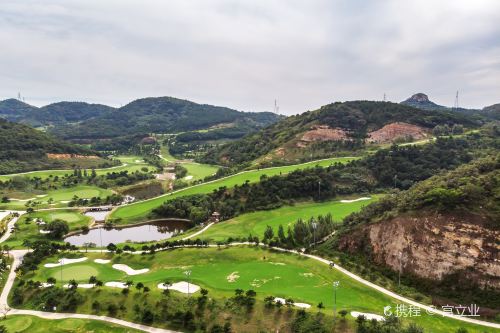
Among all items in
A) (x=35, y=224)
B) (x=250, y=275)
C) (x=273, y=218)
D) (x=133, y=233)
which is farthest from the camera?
(x=273, y=218)

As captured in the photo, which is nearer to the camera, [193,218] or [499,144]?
[193,218]

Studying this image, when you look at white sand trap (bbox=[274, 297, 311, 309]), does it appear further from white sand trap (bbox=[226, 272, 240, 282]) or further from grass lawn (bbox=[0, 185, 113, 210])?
grass lawn (bbox=[0, 185, 113, 210])

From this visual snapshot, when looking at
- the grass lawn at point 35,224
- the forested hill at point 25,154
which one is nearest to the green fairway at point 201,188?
the grass lawn at point 35,224

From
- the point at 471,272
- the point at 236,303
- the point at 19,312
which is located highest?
the point at 471,272

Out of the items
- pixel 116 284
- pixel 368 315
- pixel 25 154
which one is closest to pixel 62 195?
pixel 25 154

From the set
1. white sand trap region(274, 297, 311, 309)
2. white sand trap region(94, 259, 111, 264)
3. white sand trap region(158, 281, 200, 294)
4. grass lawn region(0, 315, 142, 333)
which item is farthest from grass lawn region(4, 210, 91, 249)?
white sand trap region(274, 297, 311, 309)

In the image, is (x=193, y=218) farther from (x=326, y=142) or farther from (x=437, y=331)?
(x=326, y=142)

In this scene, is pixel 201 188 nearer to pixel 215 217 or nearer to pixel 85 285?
pixel 215 217

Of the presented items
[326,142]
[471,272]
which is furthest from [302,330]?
[326,142]
